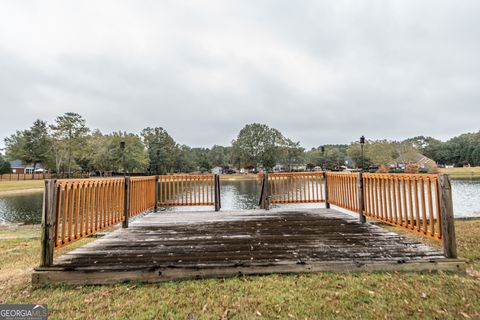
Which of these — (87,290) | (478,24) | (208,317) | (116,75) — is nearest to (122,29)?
(116,75)

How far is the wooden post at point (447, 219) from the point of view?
2.55 metres

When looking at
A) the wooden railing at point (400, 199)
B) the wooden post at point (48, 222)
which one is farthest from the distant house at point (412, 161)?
the wooden post at point (48, 222)

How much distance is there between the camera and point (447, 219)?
2.56m

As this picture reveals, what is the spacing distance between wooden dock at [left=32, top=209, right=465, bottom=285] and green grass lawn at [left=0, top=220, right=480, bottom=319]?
0.11 meters

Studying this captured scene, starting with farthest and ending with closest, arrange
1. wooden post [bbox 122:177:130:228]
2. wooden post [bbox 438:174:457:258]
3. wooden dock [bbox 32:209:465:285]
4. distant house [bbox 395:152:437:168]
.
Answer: distant house [bbox 395:152:437:168], wooden post [bbox 122:177:130:228], wooden post [bbox 438:174:457:258], wooden dock [bbox 32:209:465:285]

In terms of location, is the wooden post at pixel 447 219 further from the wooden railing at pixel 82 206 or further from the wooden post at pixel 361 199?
the wooden railing at pixel 82 206

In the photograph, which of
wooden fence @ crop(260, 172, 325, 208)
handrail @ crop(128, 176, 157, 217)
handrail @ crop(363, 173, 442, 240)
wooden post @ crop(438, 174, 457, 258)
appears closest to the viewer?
wooden post @ crop(438, 174, 457, 258)

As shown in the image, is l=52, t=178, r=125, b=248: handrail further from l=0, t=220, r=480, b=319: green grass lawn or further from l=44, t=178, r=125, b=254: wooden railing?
l=0, t=220, r=480, b=319: green grass lawn

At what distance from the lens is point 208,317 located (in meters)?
1.77

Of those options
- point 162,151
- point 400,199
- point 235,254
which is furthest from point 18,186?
point 400,199

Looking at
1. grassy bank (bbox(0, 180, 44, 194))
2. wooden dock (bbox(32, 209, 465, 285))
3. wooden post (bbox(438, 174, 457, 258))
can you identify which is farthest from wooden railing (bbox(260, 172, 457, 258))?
grassy bank (bbox(0, 180, 44, 194))

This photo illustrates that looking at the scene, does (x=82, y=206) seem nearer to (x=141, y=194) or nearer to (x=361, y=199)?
(x=141, y=194)

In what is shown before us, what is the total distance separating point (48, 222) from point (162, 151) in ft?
149

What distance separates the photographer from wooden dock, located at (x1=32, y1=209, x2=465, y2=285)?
2.41m
